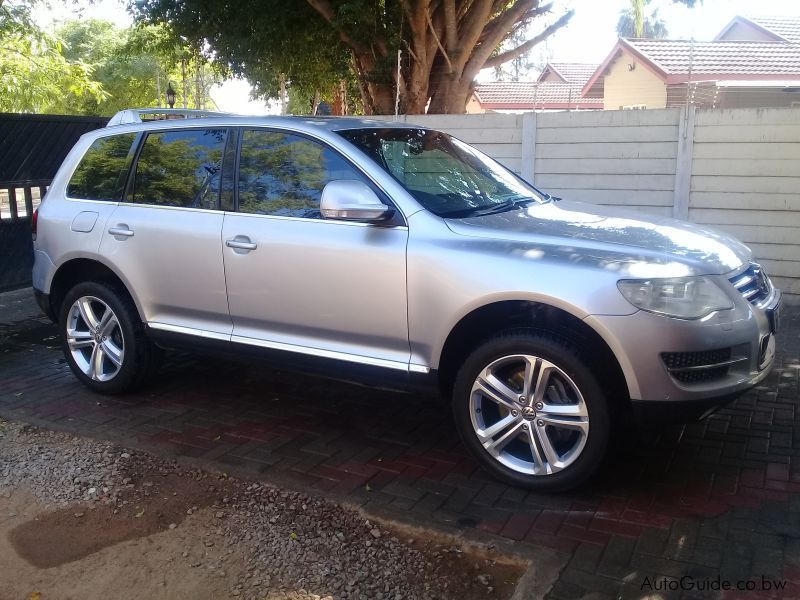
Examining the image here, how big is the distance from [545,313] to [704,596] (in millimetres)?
1396

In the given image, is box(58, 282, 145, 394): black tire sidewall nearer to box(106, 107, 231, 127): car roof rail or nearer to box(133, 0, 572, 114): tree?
box(106, 107, 231, 127): car roof rail

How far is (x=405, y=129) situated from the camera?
5023 millimetres

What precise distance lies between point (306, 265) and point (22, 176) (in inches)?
245

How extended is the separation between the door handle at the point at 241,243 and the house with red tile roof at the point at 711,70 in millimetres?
13893

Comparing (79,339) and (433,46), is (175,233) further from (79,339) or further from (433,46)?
(433,46)

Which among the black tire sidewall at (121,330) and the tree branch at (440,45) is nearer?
the black tire sidewall at (121,330)

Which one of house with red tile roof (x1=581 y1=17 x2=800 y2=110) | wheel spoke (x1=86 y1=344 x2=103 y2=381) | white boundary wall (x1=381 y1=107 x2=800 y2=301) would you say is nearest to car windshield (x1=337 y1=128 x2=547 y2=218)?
wheel spoke (x1=86 y1=344 x2=103 y2=381)

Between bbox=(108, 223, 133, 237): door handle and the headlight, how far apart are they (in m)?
3.14

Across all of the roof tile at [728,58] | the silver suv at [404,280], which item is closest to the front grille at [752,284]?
the silver suv at [404,280]

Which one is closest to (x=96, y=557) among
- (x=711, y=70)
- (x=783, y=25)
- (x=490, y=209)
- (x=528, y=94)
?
(x=490, y=209)

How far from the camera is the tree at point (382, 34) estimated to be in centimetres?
1123

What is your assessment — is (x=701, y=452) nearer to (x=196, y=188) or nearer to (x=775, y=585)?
(x=775, y=585)

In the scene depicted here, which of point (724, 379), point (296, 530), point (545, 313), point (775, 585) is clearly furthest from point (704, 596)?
point (296, 530)

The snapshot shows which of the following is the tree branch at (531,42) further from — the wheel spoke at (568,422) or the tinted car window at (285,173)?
the wheel spoke at (568,422)
